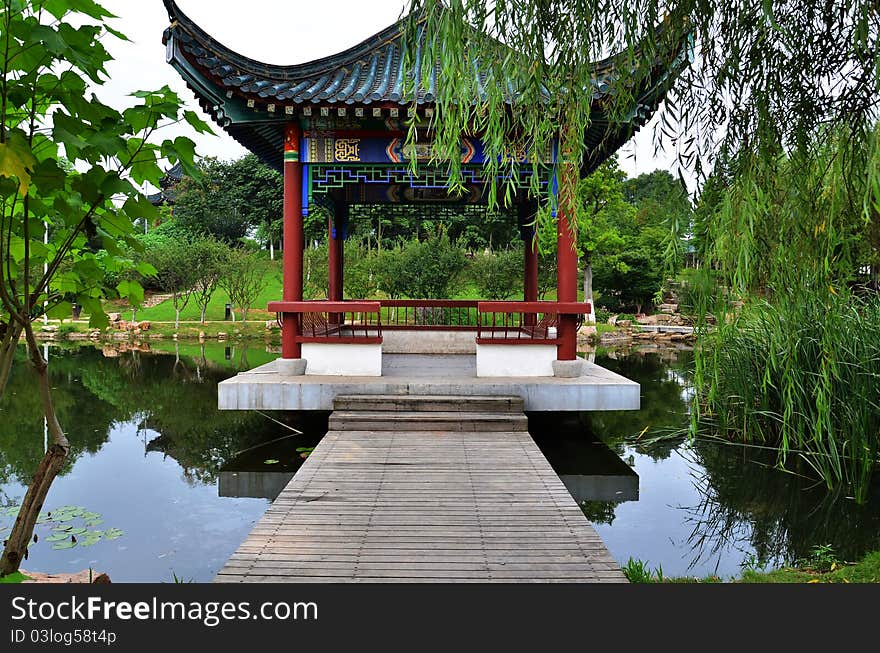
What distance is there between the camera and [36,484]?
205 cm

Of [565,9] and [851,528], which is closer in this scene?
[565,9]

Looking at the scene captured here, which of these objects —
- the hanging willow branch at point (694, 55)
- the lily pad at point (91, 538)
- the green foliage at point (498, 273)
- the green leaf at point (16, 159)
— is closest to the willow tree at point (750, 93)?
the hanging willow branch at point (694, 55)

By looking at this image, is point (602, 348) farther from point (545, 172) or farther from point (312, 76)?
point (312, 76)

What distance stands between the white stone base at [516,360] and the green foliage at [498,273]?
529 inches

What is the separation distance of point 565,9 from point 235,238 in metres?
33.5

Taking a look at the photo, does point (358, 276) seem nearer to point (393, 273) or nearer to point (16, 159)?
point (393, 273)

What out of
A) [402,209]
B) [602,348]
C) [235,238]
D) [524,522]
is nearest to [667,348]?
[602,348]

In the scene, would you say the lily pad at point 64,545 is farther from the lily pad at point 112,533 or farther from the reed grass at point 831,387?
the reed grass at point 831,387

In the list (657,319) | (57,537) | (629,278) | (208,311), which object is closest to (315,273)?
(208,311)

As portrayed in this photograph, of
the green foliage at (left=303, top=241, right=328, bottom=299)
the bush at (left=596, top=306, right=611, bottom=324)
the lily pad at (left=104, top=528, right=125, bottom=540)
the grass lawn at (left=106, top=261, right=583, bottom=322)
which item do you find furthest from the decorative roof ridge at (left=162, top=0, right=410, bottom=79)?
the bush at (left=596, top=306, right=611, bottom=324)

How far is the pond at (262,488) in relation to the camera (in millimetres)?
4020

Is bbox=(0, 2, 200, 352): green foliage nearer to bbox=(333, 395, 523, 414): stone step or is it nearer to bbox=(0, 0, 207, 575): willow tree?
bbox=(0, 0, 207, 575): willow tree

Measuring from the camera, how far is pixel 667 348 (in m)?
18.2

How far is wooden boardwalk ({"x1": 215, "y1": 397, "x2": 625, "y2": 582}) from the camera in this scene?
108 inches
